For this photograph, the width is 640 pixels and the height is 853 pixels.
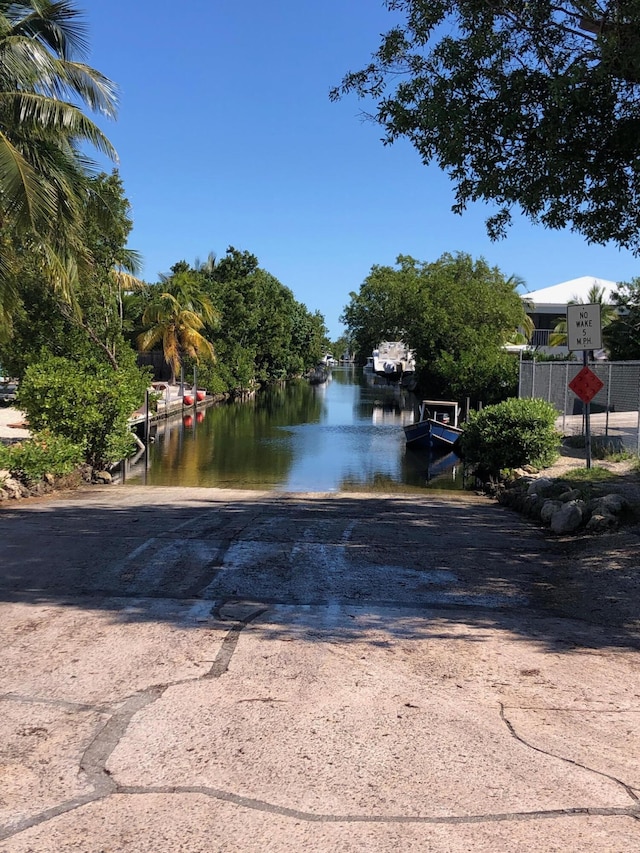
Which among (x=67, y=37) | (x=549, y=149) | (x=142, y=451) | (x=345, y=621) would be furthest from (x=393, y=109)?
(x=142, y=451)

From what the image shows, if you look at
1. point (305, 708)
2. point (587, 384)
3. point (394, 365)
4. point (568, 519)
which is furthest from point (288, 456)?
point (394, 365)

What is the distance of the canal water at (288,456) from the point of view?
906 inches

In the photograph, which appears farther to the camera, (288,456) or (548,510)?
(288,456)

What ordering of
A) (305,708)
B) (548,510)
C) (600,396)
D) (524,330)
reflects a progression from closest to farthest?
(305,708)
(548,510)
(600,396)
(524,330)

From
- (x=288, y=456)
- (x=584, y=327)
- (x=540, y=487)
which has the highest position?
(x=584, y=327)

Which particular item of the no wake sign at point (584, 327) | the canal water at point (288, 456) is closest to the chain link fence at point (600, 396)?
the canal water at point (288, 456)

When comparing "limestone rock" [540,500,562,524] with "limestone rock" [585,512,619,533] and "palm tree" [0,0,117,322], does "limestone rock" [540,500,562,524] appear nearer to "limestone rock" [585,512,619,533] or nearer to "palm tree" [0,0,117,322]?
"limestone rock" [585,512,619,533]

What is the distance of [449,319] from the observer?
50.3m

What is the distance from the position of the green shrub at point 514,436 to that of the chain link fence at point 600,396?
136 centimetres

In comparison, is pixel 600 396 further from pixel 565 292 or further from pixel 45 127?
pixel 565 292

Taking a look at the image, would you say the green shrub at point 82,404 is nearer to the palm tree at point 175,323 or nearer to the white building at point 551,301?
the palm tree at point 175,323

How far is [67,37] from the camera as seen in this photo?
589 inches

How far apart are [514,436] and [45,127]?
1279cm

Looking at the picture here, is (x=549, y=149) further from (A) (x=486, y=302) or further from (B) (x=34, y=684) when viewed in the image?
(A) (x=486, y=302)
